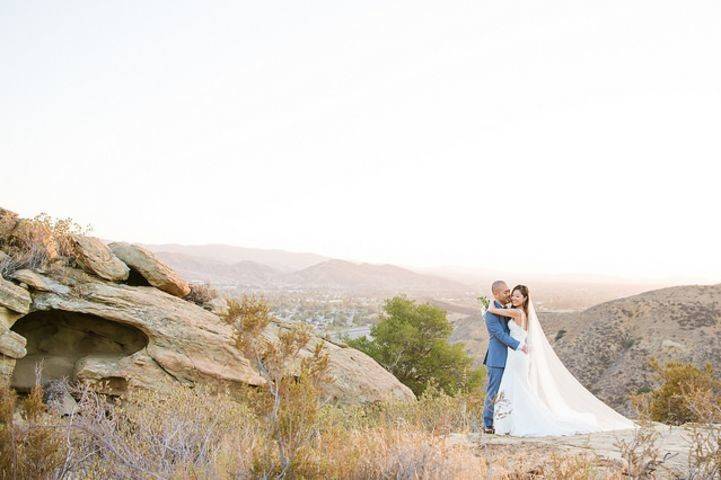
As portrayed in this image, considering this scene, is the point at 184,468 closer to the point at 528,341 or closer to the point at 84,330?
the point at 528,341

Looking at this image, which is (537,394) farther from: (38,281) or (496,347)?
(38,281)

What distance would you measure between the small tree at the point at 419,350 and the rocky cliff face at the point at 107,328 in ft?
29.3

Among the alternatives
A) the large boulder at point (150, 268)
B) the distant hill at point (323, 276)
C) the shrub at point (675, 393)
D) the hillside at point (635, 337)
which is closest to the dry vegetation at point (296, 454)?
the large boulder at point (150, 268)

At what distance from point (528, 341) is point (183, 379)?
694 cm

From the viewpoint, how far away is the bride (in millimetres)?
8398

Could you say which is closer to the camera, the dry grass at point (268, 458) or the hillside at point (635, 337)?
the dry grass at point (268, 458)

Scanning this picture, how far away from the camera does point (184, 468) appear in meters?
5.78

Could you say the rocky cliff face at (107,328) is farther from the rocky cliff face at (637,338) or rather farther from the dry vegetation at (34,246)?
the rocky cliff face at (637,338)

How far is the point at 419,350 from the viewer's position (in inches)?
908

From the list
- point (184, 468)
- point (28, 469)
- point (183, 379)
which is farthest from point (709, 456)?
point (183, 379)

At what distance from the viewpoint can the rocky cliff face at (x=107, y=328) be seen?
1081 cm

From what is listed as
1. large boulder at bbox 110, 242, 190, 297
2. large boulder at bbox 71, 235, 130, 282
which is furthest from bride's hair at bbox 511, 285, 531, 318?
large boulder at bbox 71, 235, 130, 282

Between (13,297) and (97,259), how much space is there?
2.23 meters

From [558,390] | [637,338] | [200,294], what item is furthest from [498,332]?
[637,338]
